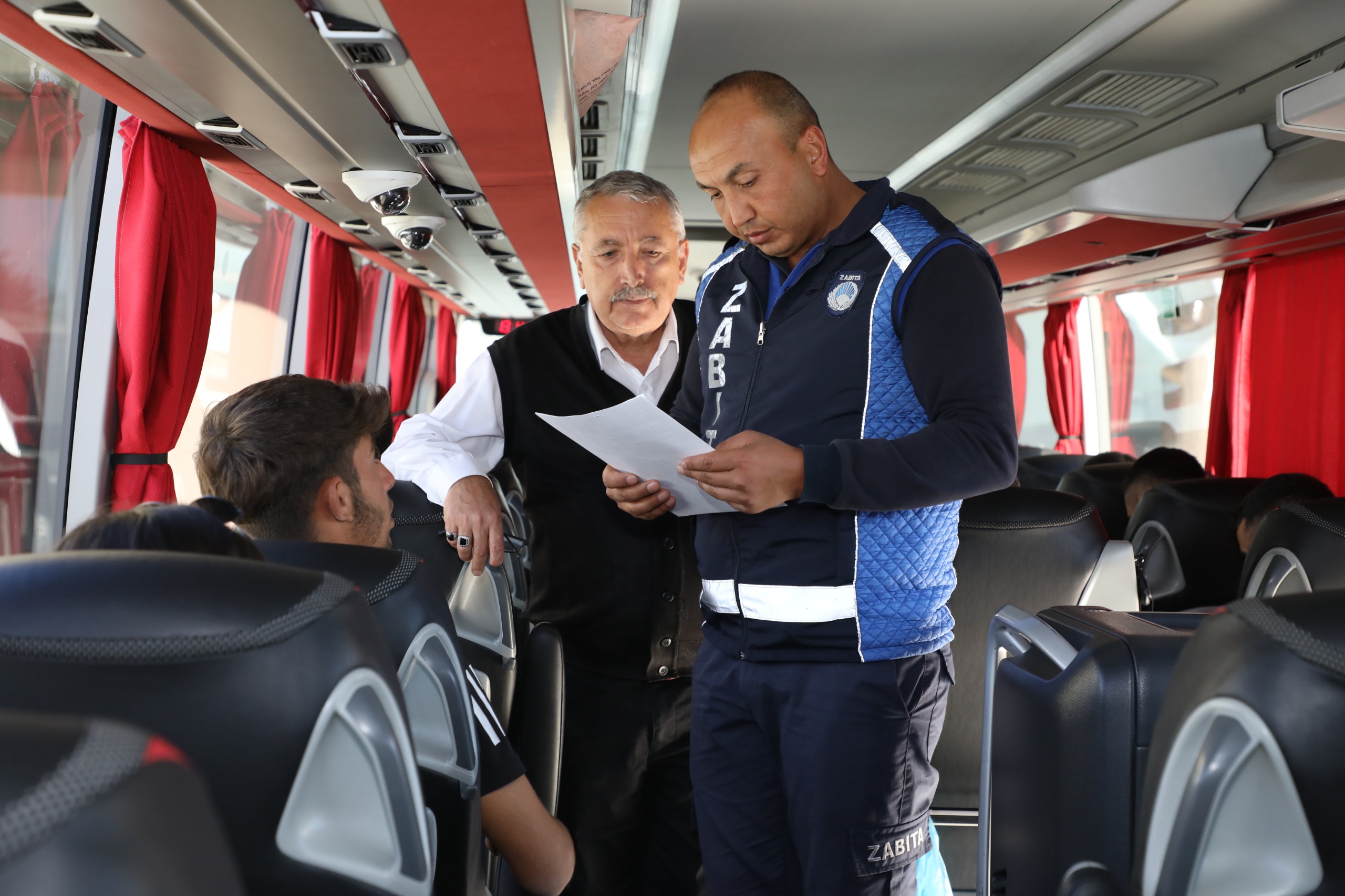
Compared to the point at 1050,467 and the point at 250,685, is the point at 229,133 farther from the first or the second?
the point at 1050,467

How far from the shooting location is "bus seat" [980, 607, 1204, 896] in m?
1.23

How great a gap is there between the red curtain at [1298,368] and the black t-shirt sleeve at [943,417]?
267 inches

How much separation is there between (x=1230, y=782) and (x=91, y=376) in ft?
16.5

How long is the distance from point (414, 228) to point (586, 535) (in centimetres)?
506

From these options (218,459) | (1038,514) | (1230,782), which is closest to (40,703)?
(218,459)

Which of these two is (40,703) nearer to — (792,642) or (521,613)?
(792,642)

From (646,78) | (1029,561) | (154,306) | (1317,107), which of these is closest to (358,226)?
(154,306)

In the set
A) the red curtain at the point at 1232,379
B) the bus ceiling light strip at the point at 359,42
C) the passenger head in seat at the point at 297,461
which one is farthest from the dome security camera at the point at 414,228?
the red curtain at the point at 1232,379

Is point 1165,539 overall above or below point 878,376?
below

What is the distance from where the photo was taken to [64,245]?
4406mm

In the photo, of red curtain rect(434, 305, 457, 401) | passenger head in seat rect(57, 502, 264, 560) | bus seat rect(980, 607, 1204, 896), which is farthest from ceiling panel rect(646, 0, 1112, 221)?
red curtain rect(434, 305, 457, 401)

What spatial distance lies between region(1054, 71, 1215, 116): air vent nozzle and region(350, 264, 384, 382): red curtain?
7.74 metres

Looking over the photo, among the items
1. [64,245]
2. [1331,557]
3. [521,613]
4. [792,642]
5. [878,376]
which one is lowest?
[521,613]

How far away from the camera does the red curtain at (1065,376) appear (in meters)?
11.2
